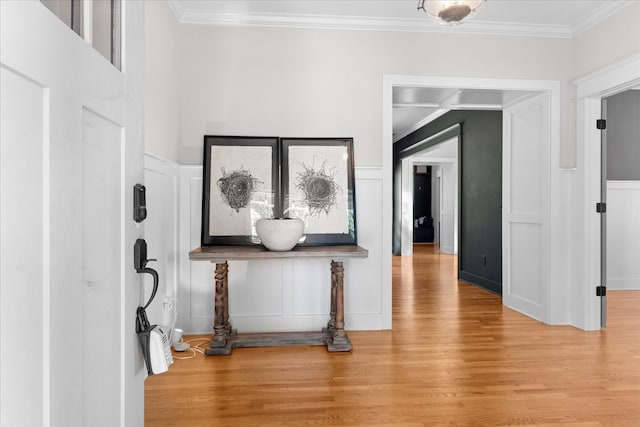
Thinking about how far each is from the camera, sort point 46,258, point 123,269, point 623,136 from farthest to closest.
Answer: point 623,136
point 123,269
point 46,258

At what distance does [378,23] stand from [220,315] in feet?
8.74

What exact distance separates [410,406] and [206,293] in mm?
1873

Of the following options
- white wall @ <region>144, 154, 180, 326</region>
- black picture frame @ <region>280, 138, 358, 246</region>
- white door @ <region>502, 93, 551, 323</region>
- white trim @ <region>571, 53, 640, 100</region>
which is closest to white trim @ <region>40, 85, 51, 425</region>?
white wall @ <region>144, 154, 180, 326</region>

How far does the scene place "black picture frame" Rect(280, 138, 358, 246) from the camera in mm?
3166

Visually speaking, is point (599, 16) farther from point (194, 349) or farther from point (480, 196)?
point (194, 349)

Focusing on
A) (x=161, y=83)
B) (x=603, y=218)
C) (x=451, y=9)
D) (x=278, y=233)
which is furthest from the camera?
(x=603, y=218)

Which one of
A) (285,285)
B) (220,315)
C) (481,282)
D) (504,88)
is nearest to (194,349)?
(220,315)

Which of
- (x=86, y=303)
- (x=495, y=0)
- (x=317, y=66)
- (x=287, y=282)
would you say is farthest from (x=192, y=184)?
(x=495, y=0)

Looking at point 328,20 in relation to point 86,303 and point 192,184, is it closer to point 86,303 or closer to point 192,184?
point 192,184

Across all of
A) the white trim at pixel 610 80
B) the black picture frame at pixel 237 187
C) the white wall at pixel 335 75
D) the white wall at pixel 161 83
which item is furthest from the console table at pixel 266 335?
the white trim at pixel 610 80

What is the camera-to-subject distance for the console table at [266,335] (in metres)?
2.68

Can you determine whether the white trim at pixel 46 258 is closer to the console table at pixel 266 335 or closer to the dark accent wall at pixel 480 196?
the console table at pixel 266 335

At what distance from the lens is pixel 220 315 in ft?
9.34

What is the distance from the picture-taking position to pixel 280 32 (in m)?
3.23
